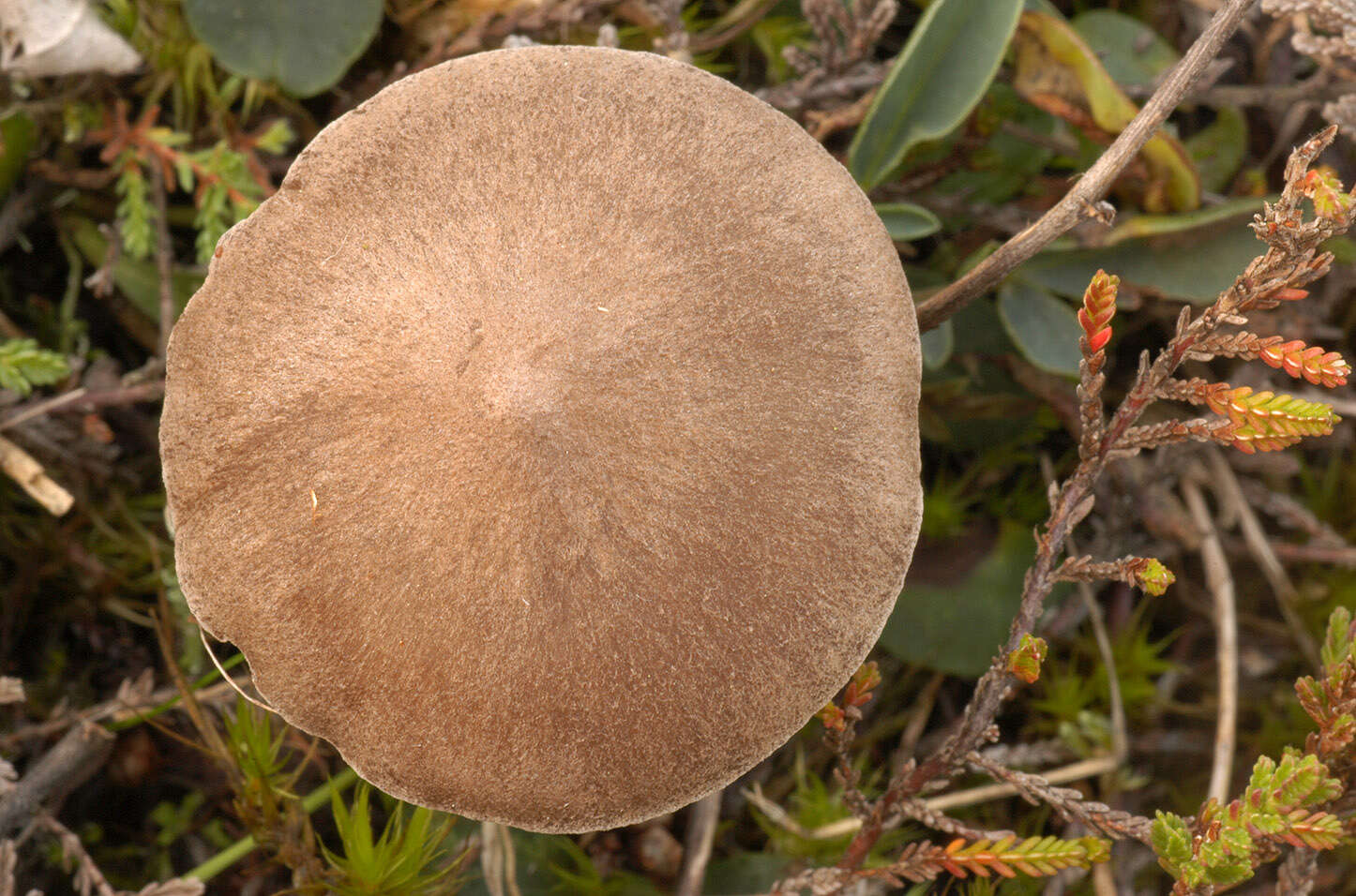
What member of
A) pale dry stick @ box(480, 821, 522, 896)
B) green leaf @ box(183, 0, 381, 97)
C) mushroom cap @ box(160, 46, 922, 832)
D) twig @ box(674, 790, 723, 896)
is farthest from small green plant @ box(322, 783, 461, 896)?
green leaf @ box(183, 0, 381, 97)

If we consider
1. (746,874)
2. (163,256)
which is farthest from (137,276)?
(746,874)

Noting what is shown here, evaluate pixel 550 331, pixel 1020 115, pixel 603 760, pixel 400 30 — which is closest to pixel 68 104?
pixel 400 30

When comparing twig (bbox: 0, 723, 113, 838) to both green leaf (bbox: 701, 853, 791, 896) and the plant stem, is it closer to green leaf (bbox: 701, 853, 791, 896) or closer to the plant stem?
the plant stem

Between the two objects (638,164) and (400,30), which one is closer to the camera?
(638,164)

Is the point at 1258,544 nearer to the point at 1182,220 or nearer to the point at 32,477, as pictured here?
the point at 1182,220

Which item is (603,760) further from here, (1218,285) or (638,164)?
(1218,285)

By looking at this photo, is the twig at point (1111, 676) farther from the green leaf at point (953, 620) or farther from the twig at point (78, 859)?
the twig at point (78, 859)
